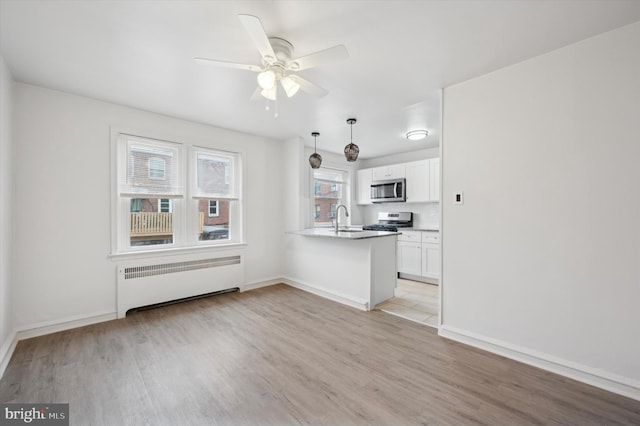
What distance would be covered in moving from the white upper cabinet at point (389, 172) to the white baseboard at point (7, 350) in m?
5.83

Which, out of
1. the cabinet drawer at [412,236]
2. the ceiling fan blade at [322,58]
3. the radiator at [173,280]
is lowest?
the radiator at [173,280]

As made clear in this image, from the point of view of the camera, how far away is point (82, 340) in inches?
104

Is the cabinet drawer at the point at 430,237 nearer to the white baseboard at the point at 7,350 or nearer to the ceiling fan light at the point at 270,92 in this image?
the ceiling fan light at the point at 270,92

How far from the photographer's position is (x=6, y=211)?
7.86 feet

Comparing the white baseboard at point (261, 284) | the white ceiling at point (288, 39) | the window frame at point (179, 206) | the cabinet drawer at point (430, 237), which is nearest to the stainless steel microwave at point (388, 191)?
the cabinet drawer at point (430, 237)

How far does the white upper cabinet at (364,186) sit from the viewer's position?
6.29m

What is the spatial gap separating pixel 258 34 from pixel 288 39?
0.49m

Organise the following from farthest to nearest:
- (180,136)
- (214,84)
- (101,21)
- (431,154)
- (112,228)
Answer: (431,154), (180,136), (112,228), (214,84), (101,21)

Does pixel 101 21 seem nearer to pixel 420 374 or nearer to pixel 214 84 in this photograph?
pixel 214 84

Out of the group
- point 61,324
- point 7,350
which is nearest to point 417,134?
point 61,324

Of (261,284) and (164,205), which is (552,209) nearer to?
(261,284)

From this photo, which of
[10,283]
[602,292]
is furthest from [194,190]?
[602,292]

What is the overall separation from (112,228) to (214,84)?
211 centimetres

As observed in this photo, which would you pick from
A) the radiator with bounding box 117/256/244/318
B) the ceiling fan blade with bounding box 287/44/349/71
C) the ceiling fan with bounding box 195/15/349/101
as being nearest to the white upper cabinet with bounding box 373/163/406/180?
the radiator with bounding box 117/256/244/318
